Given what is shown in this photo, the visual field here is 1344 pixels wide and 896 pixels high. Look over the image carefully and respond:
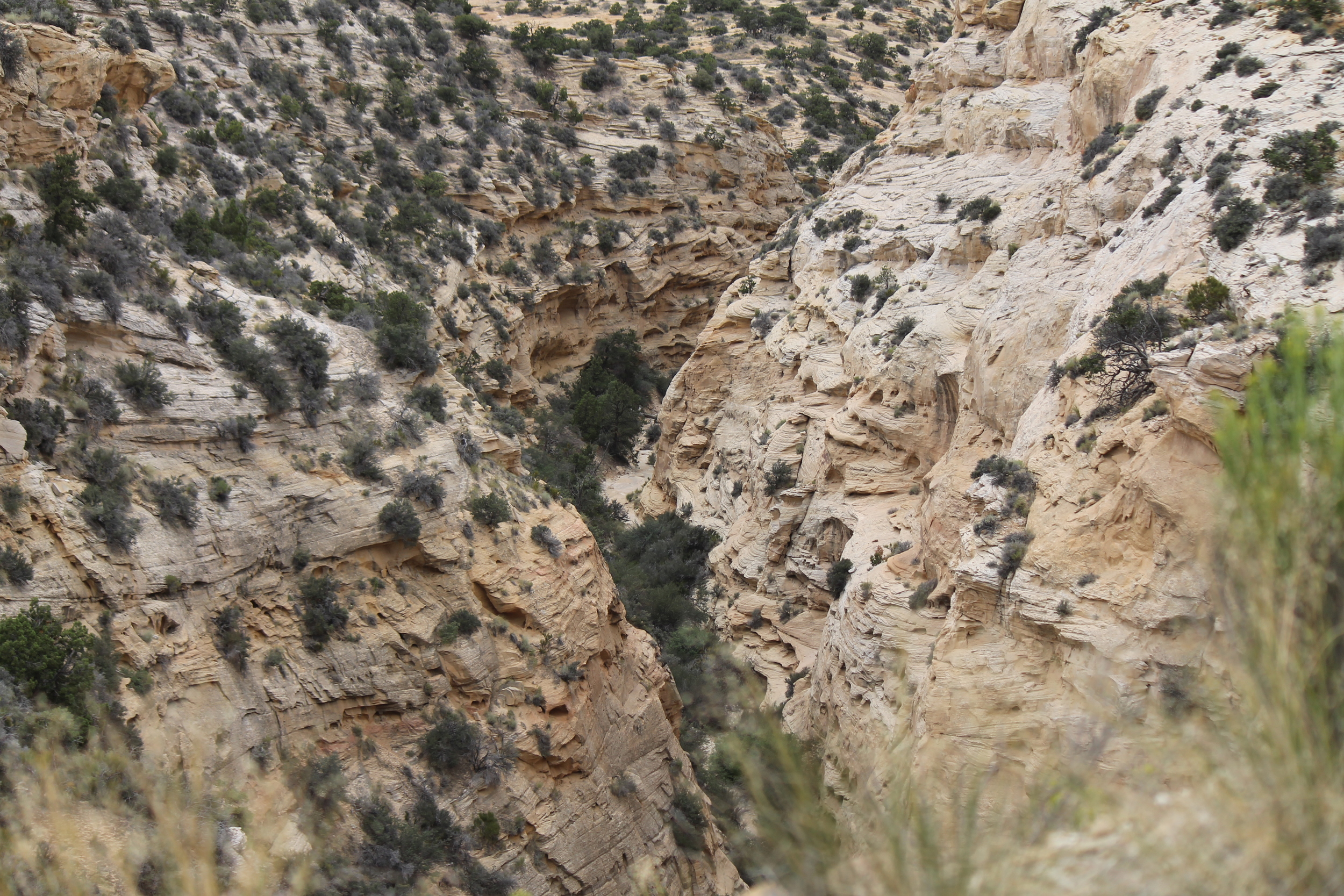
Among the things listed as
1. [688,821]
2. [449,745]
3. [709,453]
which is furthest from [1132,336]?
[709,453]

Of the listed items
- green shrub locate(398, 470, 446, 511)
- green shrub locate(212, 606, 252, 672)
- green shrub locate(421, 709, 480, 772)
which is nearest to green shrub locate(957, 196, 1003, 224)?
green shrub locate(398, 470, 446, 511)

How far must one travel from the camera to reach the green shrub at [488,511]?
17.4 m

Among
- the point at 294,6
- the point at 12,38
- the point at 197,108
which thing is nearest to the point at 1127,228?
the point at 12,38

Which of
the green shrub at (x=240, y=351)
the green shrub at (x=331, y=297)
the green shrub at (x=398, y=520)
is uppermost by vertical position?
the green shrub at (x=240, y=351)

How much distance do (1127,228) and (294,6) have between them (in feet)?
115

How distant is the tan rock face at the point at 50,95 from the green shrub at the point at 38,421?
17.1ft

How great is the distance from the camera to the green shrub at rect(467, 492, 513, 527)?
57.1 feet

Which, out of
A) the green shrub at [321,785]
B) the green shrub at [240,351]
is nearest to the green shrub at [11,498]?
the green shrub at [240,351]

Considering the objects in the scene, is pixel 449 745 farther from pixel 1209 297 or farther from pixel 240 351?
pixel 1209 297

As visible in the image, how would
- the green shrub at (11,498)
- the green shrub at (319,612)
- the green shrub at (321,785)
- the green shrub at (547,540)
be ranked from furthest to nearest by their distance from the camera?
the green shrub at (547,540) → the green shrub at (319,612) → the green shrub at (321,785) → the green shrub at (11,498)

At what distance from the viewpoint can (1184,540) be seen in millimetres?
11742

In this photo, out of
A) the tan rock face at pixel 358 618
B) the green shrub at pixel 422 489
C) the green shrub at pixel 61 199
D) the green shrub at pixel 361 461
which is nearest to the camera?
the tan rock face at pixel 358 618

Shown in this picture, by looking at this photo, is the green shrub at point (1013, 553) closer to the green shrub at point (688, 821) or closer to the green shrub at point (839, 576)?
the green shrub at point (688, 821)

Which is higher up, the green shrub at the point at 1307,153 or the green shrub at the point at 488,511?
the green shrub at the point at 1307,153
